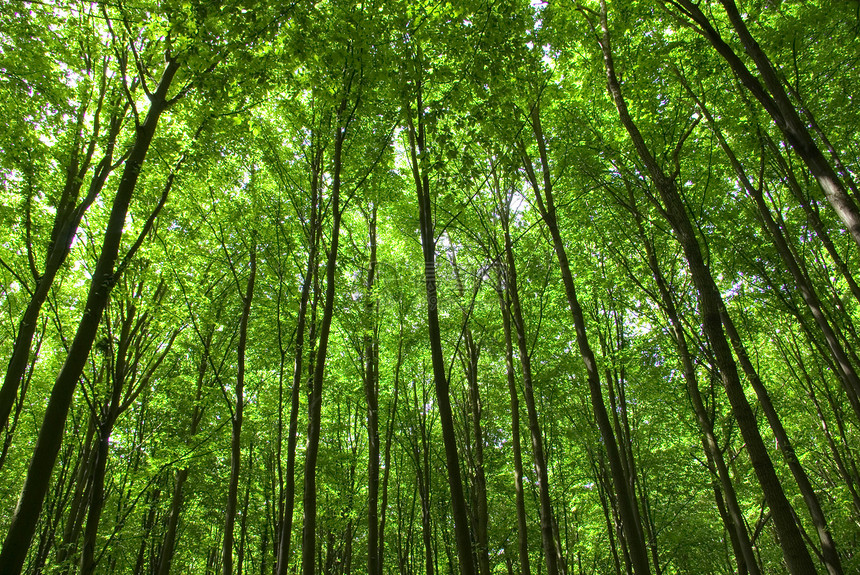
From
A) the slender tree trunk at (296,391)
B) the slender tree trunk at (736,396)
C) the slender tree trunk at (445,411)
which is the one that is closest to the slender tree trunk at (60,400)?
the slender tree trunk at (296,391)

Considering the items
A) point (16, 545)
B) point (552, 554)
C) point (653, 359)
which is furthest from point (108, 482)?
point (653, 359)

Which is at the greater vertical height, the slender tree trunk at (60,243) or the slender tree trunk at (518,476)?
the slender tree trunk at (60,243)

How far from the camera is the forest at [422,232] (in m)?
4.48

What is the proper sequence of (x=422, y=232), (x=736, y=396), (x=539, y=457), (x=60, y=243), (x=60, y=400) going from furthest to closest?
(x=539, y=457)
(x=60, y=243)
(x=422, y=232)
(x=736, y=396)
(x=60, y=400)

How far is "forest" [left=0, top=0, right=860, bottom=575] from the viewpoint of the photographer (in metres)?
4.48

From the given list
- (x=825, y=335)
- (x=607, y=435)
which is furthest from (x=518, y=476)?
(x=825, y=335)

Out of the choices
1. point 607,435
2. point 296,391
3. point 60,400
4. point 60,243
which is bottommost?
point 607,435

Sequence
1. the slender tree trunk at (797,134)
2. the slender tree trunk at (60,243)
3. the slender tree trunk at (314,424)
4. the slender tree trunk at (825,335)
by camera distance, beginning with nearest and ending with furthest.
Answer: the slender tree trunk at (797,134) < the slender tree trunk at (314,424) < the slender tree trunk at (60,243) < the slender tree trunk at (825,335)

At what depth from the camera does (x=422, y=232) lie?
482 cm

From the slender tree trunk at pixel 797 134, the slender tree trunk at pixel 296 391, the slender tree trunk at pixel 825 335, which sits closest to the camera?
the slender tree trunk at pixel 797 134

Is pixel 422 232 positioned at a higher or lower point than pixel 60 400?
higher

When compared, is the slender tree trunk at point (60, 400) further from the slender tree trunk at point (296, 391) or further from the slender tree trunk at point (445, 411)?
the slender tree trunk at point (445, 411)

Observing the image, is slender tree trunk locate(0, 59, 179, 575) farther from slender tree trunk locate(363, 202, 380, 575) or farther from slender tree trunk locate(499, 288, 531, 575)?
slender tree trunk locate(499, 288, 531, 575)

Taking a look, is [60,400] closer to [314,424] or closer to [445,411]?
[314,424]
